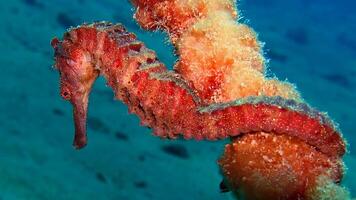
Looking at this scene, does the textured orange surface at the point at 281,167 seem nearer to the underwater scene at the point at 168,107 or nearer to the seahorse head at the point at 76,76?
the underwater scene at the point at 168,107

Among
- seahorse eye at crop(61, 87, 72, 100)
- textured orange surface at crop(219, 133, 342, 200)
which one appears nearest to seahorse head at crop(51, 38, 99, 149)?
seahorse eye at crop(61, 87, 72, 100)

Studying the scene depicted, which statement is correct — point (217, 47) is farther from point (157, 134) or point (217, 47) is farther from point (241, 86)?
point (157, 134)

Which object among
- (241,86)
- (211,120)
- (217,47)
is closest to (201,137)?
(211,120)

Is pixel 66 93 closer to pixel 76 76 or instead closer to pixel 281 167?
pixel 76 76

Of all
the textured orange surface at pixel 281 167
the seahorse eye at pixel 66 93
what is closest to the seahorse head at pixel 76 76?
the seahorse eye at pixel 66 93

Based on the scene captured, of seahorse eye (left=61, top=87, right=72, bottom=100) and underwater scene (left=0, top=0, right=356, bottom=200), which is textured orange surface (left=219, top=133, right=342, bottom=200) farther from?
seahorse eye (left=61, top=87, right=72, bottom=100)

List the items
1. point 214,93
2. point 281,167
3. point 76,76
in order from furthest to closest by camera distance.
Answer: point 76,76 → point 214,93 → point 281,167

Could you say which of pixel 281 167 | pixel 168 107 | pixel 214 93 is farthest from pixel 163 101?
pixel 281 167
